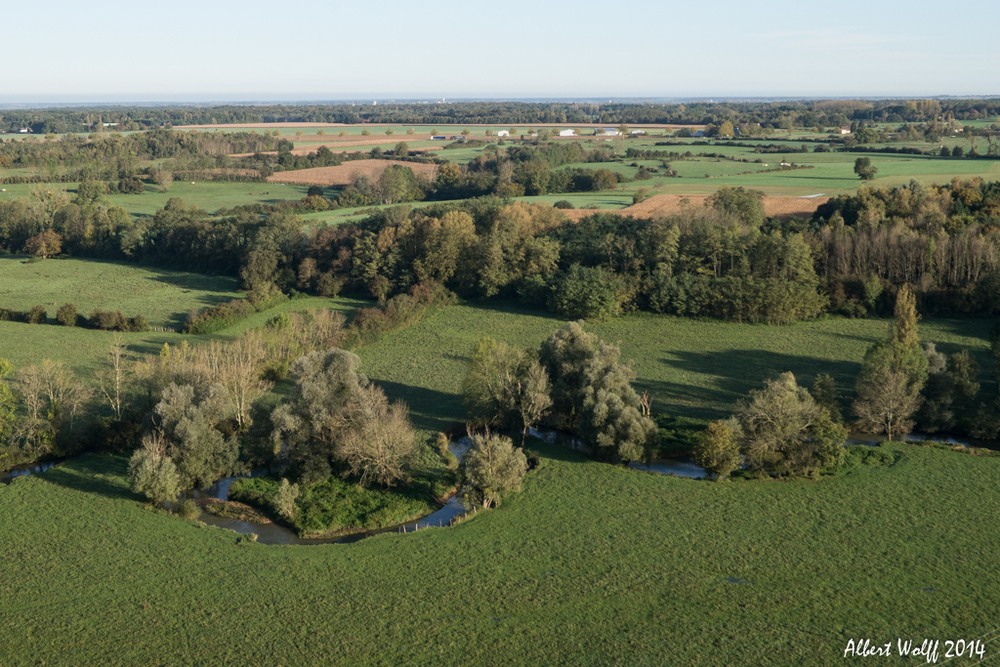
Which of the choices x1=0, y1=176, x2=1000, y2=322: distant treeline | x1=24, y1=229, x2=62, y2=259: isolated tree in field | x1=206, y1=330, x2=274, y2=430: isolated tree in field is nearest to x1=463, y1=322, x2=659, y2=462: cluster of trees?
x1=206, y1=330, x2=274, y2=430: isolated tree in field

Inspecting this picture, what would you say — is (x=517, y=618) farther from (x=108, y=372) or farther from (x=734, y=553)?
(x=108, y=372)

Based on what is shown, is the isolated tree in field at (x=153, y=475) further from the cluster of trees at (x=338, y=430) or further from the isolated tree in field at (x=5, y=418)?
the isolated tree in field at (x=5, y=418)

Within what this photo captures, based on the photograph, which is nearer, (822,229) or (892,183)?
(822,229)

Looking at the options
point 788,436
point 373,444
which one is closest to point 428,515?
point 373,444

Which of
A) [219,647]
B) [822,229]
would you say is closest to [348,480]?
[219,647]

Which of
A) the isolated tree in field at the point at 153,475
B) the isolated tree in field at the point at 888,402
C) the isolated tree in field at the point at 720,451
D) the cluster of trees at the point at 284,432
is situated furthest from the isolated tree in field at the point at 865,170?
the isolated tree in field at the point at 153,475

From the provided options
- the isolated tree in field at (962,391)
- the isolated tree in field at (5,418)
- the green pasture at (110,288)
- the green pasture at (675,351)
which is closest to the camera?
the isolated tree in field at (5,418)
